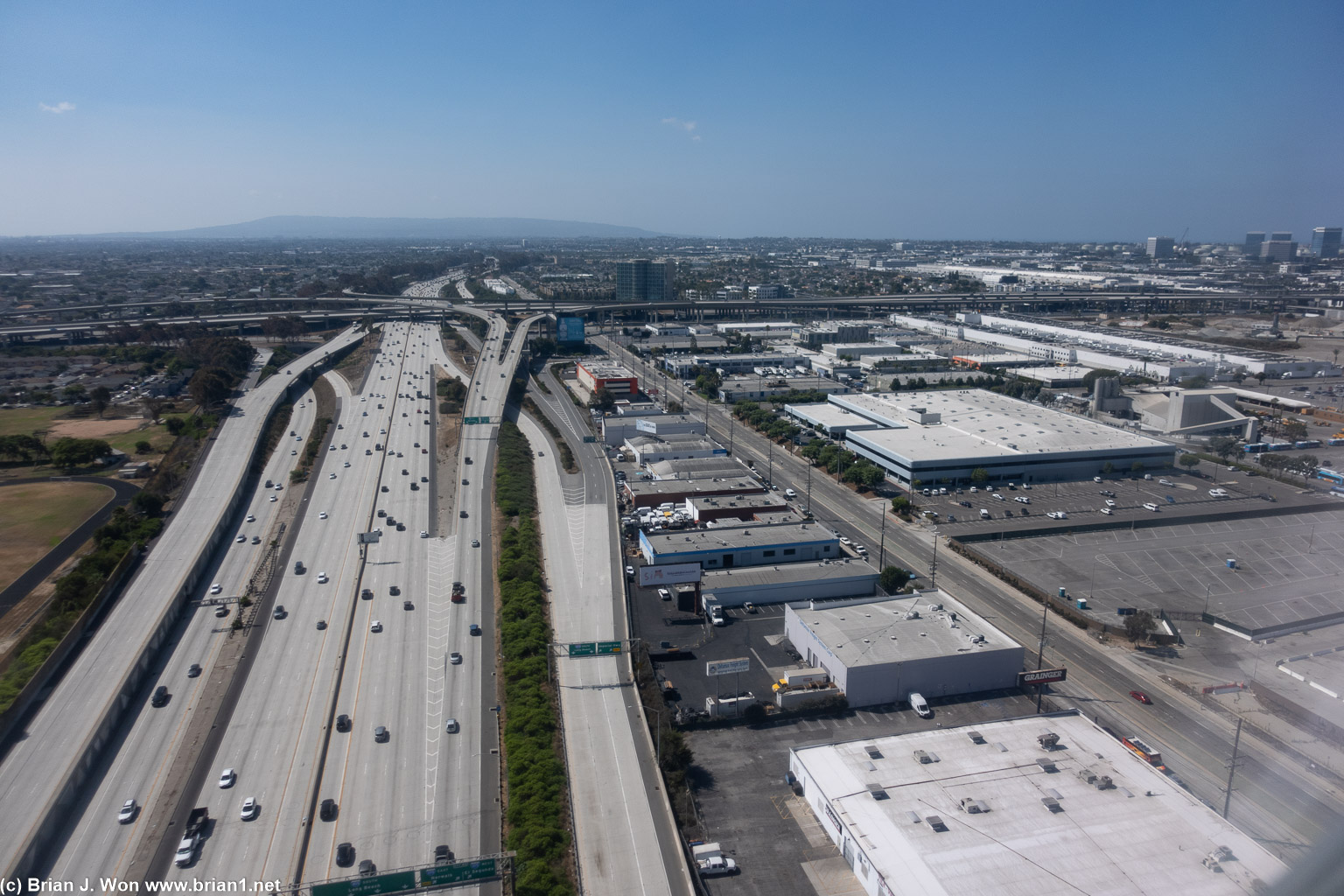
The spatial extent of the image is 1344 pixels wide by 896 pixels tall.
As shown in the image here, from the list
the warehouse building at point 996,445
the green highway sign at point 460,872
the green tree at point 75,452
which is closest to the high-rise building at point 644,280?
the warehouse building at point 996,445

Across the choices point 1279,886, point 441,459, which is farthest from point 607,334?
point 1279,886

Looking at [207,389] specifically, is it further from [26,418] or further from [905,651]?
[905,651]

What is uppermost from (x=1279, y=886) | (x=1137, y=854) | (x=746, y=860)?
(x=1279, y=886)

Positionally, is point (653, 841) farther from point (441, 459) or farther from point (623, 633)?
point (441, 459)

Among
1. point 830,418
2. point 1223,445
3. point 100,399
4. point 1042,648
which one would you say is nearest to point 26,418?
point 100,399

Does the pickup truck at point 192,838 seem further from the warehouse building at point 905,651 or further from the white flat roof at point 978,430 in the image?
the white flat roof at point 978,430

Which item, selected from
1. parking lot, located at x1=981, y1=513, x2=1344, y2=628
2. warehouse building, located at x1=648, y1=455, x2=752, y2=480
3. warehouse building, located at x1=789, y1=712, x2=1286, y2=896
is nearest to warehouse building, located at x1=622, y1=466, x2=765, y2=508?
warehouse building, located at x1=648, y1=455, x2=752, y2=480

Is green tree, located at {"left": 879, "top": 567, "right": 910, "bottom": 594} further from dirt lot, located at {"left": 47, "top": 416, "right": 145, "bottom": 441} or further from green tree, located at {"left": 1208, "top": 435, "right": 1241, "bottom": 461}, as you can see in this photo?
dirt lot, located at {"left": 47, "top": 416, "right": 145, "bottom": 441}
